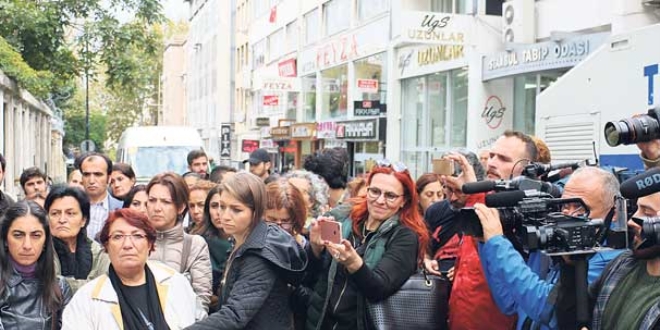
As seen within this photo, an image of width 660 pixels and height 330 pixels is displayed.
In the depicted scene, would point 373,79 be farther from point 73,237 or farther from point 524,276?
point 524,276

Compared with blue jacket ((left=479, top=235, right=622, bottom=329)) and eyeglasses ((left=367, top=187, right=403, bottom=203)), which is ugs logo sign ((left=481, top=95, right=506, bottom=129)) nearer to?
eyeglasses ((left=367, top=187, right=403, bottom=203))

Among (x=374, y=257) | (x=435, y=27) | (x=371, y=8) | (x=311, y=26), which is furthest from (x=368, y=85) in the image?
(x=374, y=257)

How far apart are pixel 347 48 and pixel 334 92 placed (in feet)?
8.01

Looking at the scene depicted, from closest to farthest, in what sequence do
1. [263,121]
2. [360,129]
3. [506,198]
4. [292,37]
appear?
1. [506,198]
2. [360,129]
3. [292,37]
4. [263,121]

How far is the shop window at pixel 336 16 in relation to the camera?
25566mm

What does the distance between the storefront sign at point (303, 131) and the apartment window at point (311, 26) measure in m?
3.42

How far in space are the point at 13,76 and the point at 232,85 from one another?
35170mm

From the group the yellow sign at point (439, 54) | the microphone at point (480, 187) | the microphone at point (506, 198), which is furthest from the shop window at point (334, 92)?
the microphone at point (506, 198)

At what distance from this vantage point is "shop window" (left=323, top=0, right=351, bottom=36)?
25566mm

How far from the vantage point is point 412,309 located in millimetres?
3967

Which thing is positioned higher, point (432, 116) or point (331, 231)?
point (432, 116)

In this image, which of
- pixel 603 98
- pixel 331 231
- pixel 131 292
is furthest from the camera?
pixel 603 98

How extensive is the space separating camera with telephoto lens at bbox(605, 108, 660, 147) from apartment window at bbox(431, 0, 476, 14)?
46.2 feet

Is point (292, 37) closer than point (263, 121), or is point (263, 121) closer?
point (292, 37)
